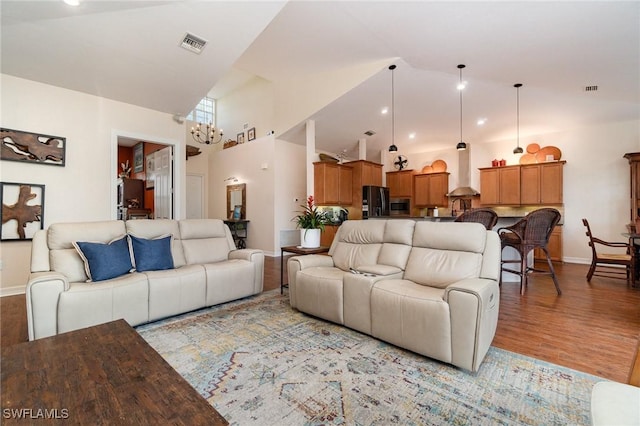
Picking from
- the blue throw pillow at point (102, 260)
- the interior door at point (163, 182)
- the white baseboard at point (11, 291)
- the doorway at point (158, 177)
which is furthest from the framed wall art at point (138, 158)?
the blue throw pillow at point (102, 260)

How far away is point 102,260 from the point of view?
2.69 m

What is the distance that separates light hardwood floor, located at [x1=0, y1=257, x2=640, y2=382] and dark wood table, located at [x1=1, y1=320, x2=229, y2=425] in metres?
1.66

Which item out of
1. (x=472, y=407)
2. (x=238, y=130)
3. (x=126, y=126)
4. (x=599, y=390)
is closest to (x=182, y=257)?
(x=126, y=126)

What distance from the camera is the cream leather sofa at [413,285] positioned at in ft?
6.37

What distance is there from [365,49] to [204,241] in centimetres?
383

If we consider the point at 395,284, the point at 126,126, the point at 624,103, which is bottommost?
the point at 395,284

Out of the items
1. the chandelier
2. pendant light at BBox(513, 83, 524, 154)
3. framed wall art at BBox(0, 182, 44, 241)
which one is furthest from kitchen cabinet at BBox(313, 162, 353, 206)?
framed wall art at BBox(0, 182, 44, 241)

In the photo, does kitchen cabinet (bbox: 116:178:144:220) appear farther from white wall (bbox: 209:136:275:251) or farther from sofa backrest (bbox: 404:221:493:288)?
sofa backrest (bbox: 404:221:493:288)

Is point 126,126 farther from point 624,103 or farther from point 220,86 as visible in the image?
point 624,103

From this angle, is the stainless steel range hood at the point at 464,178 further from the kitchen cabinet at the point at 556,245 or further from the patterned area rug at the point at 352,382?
the patterned area rug at the point at 352,382

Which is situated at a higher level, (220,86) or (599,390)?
(220,86)

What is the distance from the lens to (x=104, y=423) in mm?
950

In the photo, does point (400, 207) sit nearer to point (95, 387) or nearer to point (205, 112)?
point (205, 112)

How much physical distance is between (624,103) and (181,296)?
7656 millimetres
